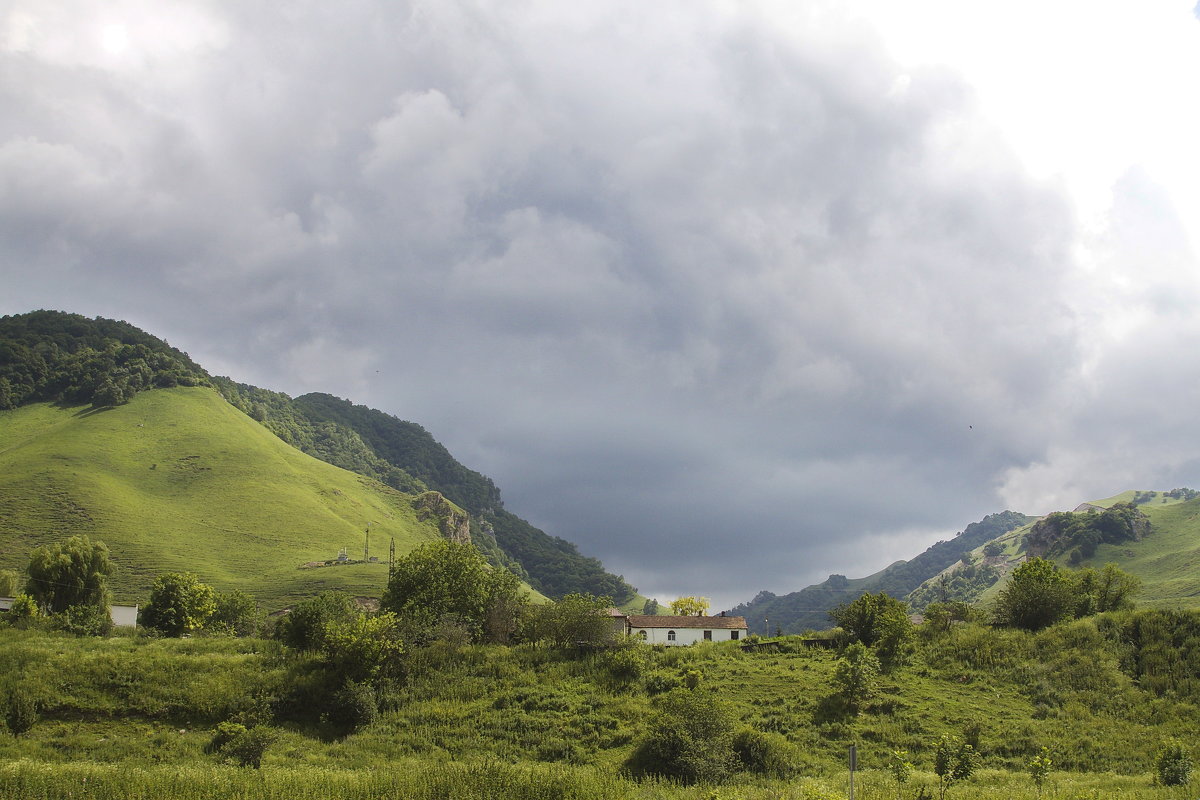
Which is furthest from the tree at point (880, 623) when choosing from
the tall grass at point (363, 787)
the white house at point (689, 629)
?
the white house at point (689, 629)

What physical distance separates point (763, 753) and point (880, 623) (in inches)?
967

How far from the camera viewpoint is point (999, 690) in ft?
164

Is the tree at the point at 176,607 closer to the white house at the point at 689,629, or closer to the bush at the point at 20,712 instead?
the bush at the point at 20,712

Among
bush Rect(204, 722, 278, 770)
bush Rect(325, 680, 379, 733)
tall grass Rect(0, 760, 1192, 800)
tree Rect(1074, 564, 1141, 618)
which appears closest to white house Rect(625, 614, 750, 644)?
tree Rect(1074, 564, 1141, 618)

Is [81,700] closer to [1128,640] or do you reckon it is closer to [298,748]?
[298,748]

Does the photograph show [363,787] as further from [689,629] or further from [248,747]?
[689,629]

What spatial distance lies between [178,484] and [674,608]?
11092 cm

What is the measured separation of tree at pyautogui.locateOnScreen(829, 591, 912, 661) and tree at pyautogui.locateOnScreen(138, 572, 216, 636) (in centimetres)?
6961

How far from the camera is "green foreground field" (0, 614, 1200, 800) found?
37875 mm

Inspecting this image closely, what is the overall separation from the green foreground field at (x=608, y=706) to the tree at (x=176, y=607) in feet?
101

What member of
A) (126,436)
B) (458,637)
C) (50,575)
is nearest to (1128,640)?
(458,637)

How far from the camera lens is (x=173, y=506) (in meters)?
149

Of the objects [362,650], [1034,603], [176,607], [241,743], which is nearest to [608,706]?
[362,650]

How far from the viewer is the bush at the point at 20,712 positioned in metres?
38.8
